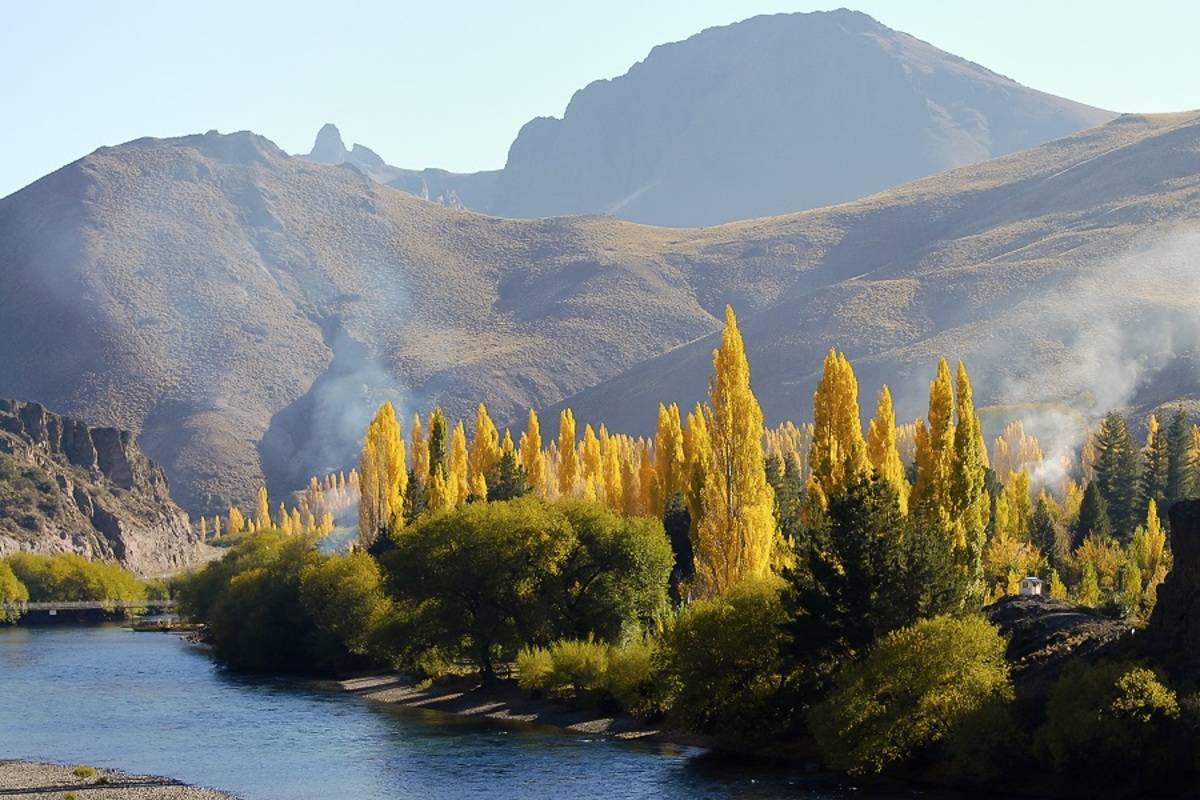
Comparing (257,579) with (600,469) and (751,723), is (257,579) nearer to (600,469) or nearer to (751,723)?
(600,469)

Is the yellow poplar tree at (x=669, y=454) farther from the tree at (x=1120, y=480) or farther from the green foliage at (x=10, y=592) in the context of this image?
the green foliage at (x=10, y=592)

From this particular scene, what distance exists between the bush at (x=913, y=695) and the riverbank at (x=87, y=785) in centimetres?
1976

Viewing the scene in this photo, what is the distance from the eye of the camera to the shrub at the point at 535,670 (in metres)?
71.9

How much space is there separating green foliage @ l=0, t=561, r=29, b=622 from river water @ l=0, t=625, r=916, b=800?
62006mm

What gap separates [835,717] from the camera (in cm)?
4994

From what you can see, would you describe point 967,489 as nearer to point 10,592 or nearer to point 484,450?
point 484,450

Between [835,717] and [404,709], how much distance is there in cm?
2987

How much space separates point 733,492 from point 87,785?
3043 cm

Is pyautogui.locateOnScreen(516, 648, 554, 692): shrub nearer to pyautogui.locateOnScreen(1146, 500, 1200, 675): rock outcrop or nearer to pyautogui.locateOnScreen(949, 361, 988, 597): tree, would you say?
pyautogui.locateOnScreen(949, 361, 988, 597): tree

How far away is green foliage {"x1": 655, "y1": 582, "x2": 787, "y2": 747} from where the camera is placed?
56.7 m

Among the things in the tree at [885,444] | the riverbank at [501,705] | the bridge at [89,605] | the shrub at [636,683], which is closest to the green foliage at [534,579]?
the riverbank at [501,705]

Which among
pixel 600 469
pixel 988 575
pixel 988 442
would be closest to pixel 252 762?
pixel 988 575

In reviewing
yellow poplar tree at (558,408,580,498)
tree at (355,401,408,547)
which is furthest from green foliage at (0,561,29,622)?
yellow poplar tree at (558,408,580,498)

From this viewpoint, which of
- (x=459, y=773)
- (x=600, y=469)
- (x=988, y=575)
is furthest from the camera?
(x=600, y=469)
